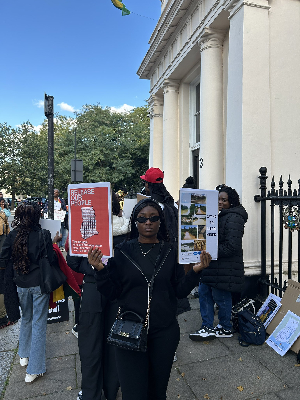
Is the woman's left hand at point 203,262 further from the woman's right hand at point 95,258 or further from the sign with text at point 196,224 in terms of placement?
the woman's right hand at point 95,258

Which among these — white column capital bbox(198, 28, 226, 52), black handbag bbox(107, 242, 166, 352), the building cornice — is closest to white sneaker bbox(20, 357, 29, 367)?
black handbag bbox(107, 242, 166, 352)

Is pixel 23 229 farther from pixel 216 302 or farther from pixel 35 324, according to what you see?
pixel 216 302

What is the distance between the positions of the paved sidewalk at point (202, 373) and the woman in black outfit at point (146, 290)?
1193mm

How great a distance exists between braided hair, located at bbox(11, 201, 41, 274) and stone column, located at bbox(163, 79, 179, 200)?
819 cm

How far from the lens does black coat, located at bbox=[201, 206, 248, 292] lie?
390cm

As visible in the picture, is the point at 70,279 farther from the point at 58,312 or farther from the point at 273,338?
the point at 273,338

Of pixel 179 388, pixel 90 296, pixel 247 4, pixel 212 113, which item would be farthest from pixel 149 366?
pixel 212 113

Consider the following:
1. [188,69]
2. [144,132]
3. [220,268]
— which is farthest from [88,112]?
[220,268]

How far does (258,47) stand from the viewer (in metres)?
5.75

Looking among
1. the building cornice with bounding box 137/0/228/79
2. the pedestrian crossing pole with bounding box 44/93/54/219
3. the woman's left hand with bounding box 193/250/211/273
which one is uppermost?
the building cornice with bounding box 137/0/228/79

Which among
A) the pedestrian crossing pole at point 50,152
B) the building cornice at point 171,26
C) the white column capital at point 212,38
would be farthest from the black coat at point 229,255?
the pedestrian crossing pole at point 50,152

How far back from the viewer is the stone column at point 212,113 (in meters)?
7.66

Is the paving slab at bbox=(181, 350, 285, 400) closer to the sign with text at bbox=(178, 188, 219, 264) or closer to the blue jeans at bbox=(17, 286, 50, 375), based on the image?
the blue jeans at bbox=(17, 286, 50, 375)

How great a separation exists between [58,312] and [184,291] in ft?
8.64
